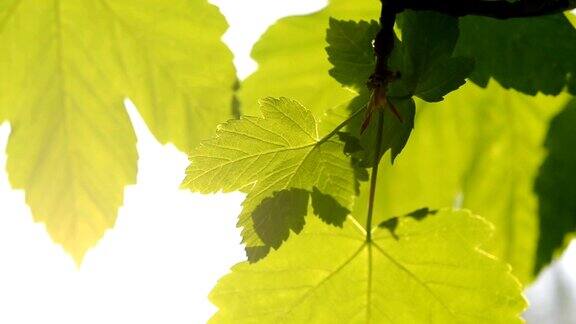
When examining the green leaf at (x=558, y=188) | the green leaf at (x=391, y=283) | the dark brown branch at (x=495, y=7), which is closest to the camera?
the dark brown branch at (x=495, y=7)

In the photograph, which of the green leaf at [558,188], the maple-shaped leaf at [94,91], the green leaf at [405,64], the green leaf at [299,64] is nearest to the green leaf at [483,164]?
the green leaf at [558,188]

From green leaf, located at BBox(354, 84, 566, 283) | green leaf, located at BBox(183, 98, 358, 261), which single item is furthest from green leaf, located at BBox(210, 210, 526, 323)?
green leaf, located at BBox(354, 84, 566, 283)

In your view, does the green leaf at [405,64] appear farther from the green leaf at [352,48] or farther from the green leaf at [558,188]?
the green leaf at [558,188]

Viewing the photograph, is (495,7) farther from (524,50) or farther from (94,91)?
(94,91)

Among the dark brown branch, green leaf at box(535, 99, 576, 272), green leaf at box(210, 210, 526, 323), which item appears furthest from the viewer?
green leaf at box(535, 99, 576, 272)

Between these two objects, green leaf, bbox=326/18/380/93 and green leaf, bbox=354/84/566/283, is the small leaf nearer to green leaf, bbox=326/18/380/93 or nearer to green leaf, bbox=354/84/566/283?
green leaf, bbox=326/18/380/93

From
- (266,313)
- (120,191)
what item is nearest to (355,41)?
(266,313)

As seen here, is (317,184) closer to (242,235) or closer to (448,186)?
(242,235)
